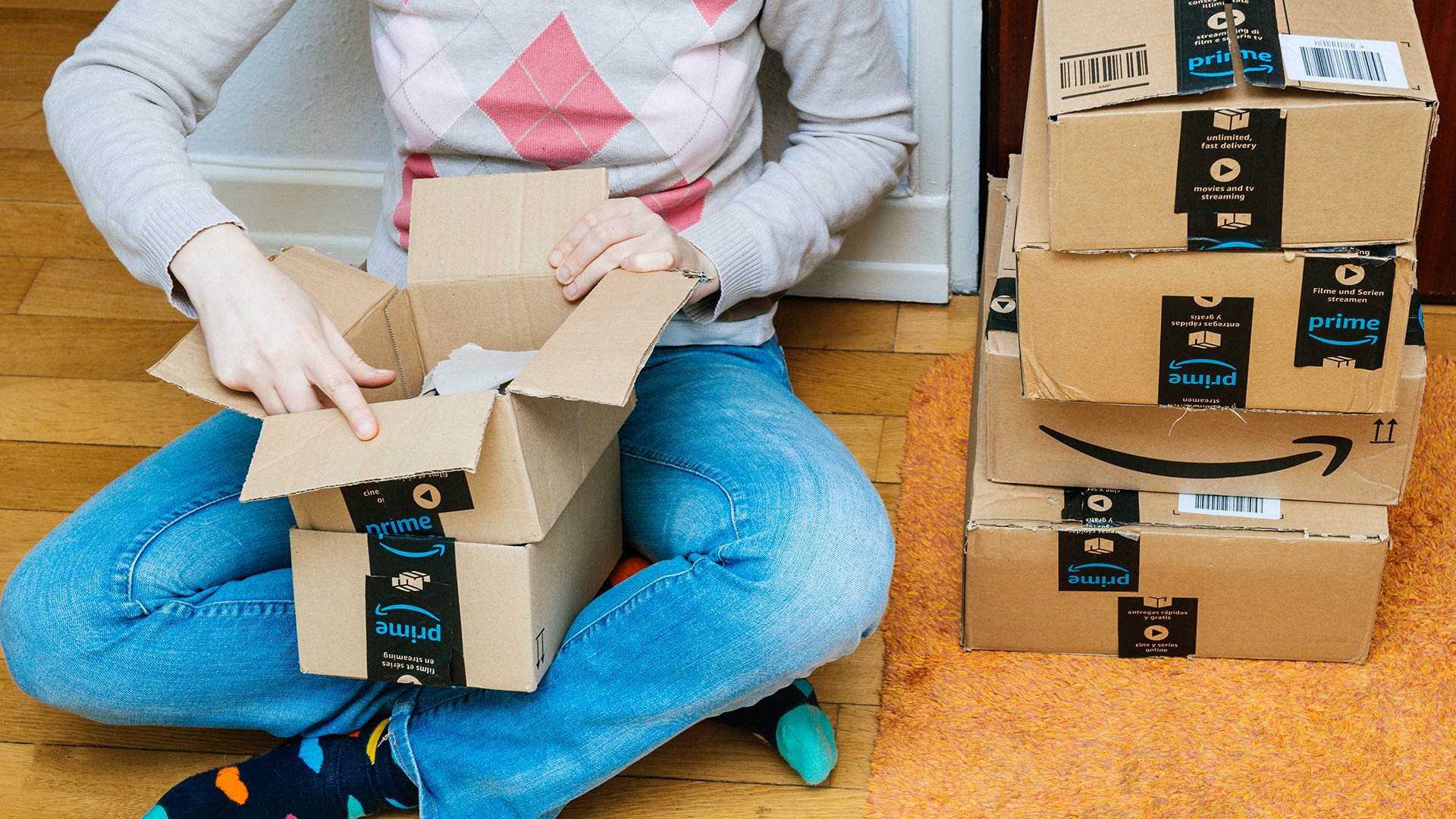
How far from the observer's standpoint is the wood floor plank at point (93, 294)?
1.65 metres

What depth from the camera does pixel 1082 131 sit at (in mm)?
857

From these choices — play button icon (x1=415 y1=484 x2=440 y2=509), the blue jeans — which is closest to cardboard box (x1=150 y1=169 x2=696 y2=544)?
play button icon (x1=415 y1=484 x2=440 y2=509)

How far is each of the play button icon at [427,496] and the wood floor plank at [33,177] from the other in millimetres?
1236

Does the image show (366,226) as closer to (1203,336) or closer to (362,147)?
(362,147)

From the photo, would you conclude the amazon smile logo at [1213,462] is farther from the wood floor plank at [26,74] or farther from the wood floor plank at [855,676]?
the wood floor plank at [26,74]

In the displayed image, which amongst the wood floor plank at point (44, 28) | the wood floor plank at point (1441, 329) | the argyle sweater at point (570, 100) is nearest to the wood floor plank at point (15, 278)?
the wood floor plank at point (44, 28)

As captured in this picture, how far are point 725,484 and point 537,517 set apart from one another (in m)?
0.20

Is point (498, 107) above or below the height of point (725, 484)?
above

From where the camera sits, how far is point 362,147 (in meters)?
1.56

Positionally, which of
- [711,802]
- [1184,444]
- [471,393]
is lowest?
[711,802]

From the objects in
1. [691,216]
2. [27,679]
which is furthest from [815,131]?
[27,679]

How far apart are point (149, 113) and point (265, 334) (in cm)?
27

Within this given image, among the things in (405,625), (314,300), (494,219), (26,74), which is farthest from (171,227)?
(26,74)

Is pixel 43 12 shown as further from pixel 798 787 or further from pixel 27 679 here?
pixel 798 787
